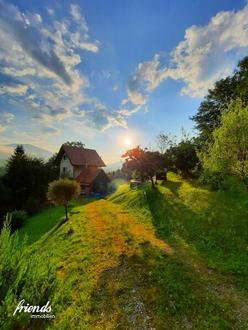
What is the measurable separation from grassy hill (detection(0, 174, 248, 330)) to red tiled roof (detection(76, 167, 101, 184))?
2648 centimetres

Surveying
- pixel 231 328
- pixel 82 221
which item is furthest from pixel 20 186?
pixel 231 328

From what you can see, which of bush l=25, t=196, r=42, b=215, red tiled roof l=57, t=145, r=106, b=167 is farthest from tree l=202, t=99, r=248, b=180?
red tiled roof l=57, t=145, r=106, b=167

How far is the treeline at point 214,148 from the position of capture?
15.8 meters

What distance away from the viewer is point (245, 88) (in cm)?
2878

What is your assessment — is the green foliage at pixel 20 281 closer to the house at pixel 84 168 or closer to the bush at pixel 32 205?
the bush at pixel 32 205

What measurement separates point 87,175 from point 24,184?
13338 millimetres

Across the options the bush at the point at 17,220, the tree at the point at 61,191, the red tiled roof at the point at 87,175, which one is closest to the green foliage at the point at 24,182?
the bush at the point at 17,220

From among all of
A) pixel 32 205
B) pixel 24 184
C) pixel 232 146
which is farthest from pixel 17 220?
pixel 232 146

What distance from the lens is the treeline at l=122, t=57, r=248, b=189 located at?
15.8 meters

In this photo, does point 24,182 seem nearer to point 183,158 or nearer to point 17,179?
point 17,179

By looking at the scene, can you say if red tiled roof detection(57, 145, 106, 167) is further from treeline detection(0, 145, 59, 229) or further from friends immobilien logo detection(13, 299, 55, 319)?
friends immobilien logo detection(13, 299, 55, 319)

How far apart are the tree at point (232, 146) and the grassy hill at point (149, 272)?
11.9ft

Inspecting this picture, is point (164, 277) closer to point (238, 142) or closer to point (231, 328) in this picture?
point (231, 328)

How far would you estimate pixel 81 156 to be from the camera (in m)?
52.2
